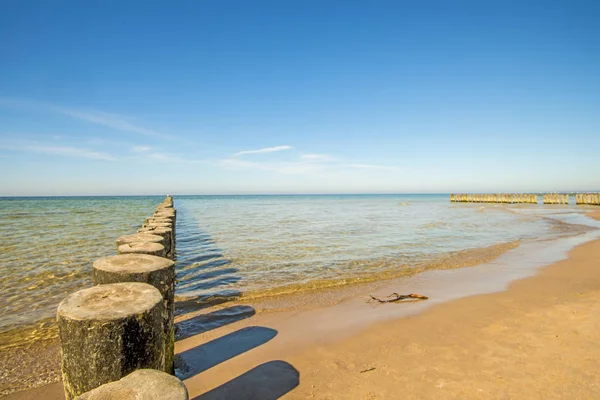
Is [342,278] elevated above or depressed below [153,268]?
below

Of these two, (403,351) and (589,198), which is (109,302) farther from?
(589,198)

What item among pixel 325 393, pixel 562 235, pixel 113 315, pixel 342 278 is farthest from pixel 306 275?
pixel 562 235

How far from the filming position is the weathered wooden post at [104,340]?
8.22 feet

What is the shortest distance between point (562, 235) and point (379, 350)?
17.2 m

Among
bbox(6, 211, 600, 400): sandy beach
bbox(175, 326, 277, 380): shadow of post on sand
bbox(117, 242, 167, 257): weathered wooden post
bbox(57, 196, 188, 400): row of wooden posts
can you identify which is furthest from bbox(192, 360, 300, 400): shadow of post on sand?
bbox(117, 242, 167, 257): weathered wooden post

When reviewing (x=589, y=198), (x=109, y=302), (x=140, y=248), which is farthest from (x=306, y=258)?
(x=589, y=198)

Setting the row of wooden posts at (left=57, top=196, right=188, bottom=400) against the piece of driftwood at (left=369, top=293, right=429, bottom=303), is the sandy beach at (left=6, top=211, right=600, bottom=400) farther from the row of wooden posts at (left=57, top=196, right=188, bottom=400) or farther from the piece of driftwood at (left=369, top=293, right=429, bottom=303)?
the row of wooden posts at (left=57, top=196, right=188, bottom=400)

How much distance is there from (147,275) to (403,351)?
3447mm

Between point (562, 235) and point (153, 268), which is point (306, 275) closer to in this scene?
point (153, 268)

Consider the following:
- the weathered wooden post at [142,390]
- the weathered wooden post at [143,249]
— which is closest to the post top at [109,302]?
the weathered wooden post at [142,390]

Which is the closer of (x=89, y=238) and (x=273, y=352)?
(x=273, y=352)

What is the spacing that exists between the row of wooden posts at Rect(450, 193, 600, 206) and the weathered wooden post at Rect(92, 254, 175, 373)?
61291 millimetres

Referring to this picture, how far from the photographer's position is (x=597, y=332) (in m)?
5.09

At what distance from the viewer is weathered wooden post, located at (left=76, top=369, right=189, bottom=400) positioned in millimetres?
2104
